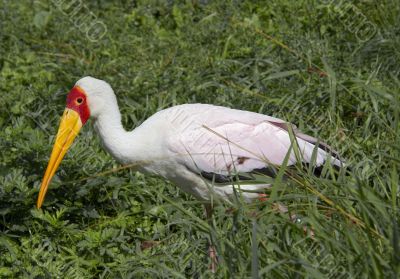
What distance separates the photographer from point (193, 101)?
21.3 feet

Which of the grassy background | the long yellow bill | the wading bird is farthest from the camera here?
the long yellow bill

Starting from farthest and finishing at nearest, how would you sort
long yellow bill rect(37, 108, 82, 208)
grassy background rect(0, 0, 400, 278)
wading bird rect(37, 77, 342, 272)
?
long yellow bill rect(37, 108, 82, 208) < wading bird rect(37, 77, 342, 272) < grassy background rect(0, 0, 400, 278)

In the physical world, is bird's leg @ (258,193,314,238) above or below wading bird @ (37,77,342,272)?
above

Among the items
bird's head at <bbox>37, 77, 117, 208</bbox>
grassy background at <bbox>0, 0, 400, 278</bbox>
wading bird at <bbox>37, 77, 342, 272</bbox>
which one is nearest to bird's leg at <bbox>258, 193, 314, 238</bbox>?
grassy background at <bbox>0, 0, 400, 278</bbox>

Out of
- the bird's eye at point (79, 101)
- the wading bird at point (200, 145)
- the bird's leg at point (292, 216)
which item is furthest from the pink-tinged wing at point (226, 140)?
the bird's leg at point (292, 216)

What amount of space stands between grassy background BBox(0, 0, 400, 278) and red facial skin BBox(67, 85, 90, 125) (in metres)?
0.31

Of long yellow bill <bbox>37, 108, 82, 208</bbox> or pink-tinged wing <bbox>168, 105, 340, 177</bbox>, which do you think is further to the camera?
long yellow bill <bbox>37, 108, 82, 208</bbox>

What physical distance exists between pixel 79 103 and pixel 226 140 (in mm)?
860

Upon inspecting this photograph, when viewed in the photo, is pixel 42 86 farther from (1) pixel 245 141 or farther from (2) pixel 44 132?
(1) pixel 245 141

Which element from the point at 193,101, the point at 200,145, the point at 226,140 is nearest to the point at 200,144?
the point at 200,145

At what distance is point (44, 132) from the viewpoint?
6293 millimetres

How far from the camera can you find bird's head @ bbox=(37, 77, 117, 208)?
5367mm

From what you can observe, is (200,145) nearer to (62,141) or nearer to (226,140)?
(226,140)

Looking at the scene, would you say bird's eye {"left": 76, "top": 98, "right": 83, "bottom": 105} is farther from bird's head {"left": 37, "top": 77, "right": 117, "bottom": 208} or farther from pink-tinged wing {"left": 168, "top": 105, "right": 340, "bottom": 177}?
pink-tinged wing {"left": 168, "top": 105, "right": 340, "bottom": 177}
